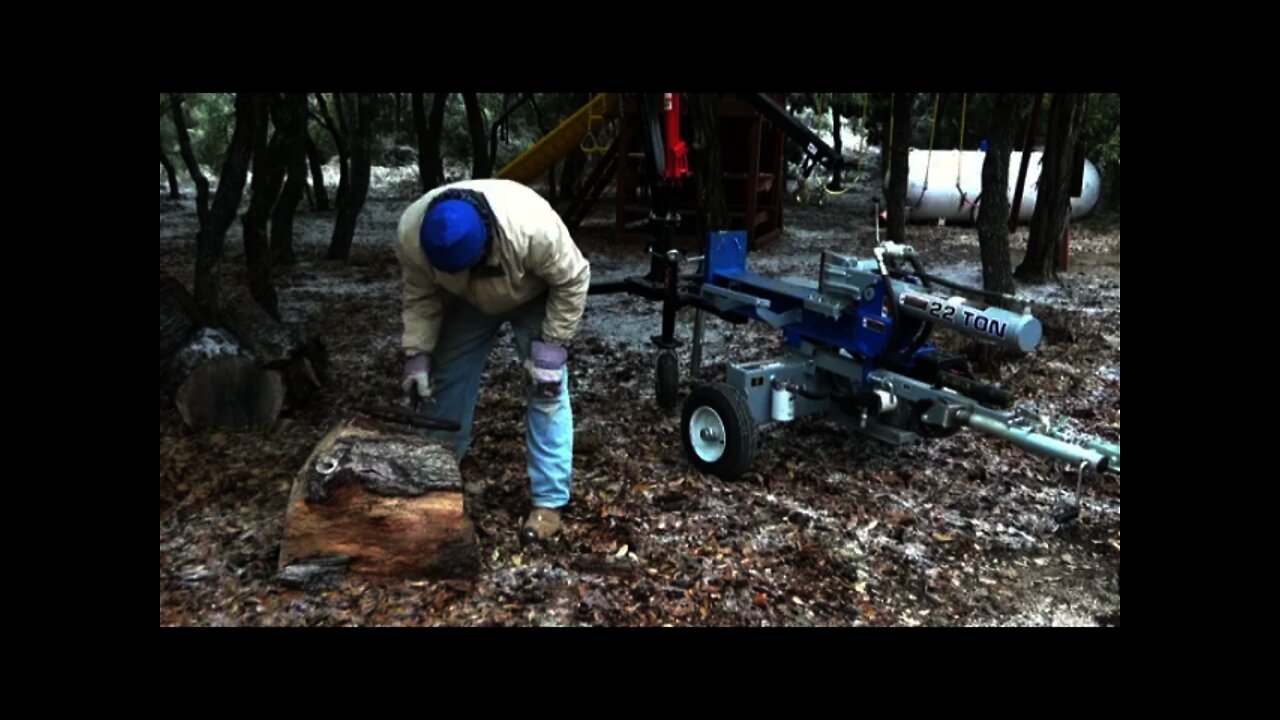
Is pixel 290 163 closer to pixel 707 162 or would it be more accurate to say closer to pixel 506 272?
pixel 707 162

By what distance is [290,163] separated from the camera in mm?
8344

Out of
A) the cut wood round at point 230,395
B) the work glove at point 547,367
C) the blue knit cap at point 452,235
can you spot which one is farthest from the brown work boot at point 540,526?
the cut wood round at point 230,395

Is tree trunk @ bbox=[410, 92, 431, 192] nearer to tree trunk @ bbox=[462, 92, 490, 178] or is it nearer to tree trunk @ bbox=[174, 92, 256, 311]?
tree trunk @ bbox=[462, 92, 490, 178]

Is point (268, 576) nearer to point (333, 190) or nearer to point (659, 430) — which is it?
point (659, 430)

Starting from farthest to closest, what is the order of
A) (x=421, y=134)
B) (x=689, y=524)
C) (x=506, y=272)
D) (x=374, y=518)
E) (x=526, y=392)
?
(x=421, y=134) < (x=689, y=524) < (x=526, y=392) < (x=506, y=272) < (x=374, y=518)

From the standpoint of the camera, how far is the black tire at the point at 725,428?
15.5ft

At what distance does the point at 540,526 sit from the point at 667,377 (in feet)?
6.37

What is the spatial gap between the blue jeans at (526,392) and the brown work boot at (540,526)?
0.05m

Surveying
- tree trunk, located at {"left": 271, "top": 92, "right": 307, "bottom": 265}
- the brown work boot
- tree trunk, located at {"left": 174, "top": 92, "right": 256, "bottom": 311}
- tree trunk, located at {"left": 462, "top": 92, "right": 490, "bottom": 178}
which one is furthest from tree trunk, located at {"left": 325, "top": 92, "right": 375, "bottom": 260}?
the brown work boot

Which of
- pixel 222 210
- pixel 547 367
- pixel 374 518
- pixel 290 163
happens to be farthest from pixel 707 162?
pixel 374 518

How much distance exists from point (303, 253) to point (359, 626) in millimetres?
8924

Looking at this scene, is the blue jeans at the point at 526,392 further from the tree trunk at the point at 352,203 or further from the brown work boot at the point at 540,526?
the tree trunk at the point at 352,203

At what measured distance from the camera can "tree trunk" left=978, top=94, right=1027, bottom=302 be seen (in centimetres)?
709

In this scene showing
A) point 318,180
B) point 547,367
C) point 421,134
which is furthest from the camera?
point 318,180
